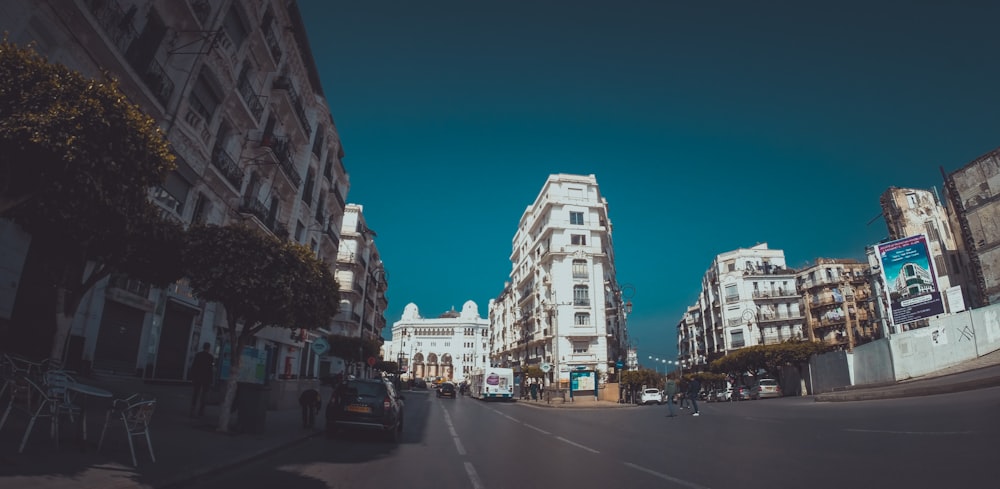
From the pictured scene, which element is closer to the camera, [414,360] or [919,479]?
[919,479]

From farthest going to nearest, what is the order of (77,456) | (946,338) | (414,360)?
1. (414,360)
2. (946,338)
3. (77,456)

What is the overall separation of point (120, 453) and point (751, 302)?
73886mm

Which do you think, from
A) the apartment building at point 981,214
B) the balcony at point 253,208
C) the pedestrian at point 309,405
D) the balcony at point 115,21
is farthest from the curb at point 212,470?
the apartment building at point 981,214

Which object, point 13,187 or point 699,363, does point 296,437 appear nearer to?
point 13,187

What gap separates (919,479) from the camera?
572 centimetres

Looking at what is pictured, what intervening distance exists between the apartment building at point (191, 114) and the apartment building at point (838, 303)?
63.9 m

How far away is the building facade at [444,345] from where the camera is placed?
453 feet

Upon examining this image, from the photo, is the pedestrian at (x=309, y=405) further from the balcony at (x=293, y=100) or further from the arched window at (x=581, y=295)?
the arched window at (x=581, y=295)

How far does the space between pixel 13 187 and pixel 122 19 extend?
32.7ft

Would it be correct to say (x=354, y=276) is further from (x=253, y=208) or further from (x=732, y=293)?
(x=732, y=293)

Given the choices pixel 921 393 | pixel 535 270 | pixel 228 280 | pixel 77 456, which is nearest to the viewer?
pixel 77 456

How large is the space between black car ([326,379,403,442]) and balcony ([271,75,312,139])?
17.2 m

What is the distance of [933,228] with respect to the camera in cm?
4231

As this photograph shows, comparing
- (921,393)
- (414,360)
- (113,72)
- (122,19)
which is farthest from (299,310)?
(414,360)
